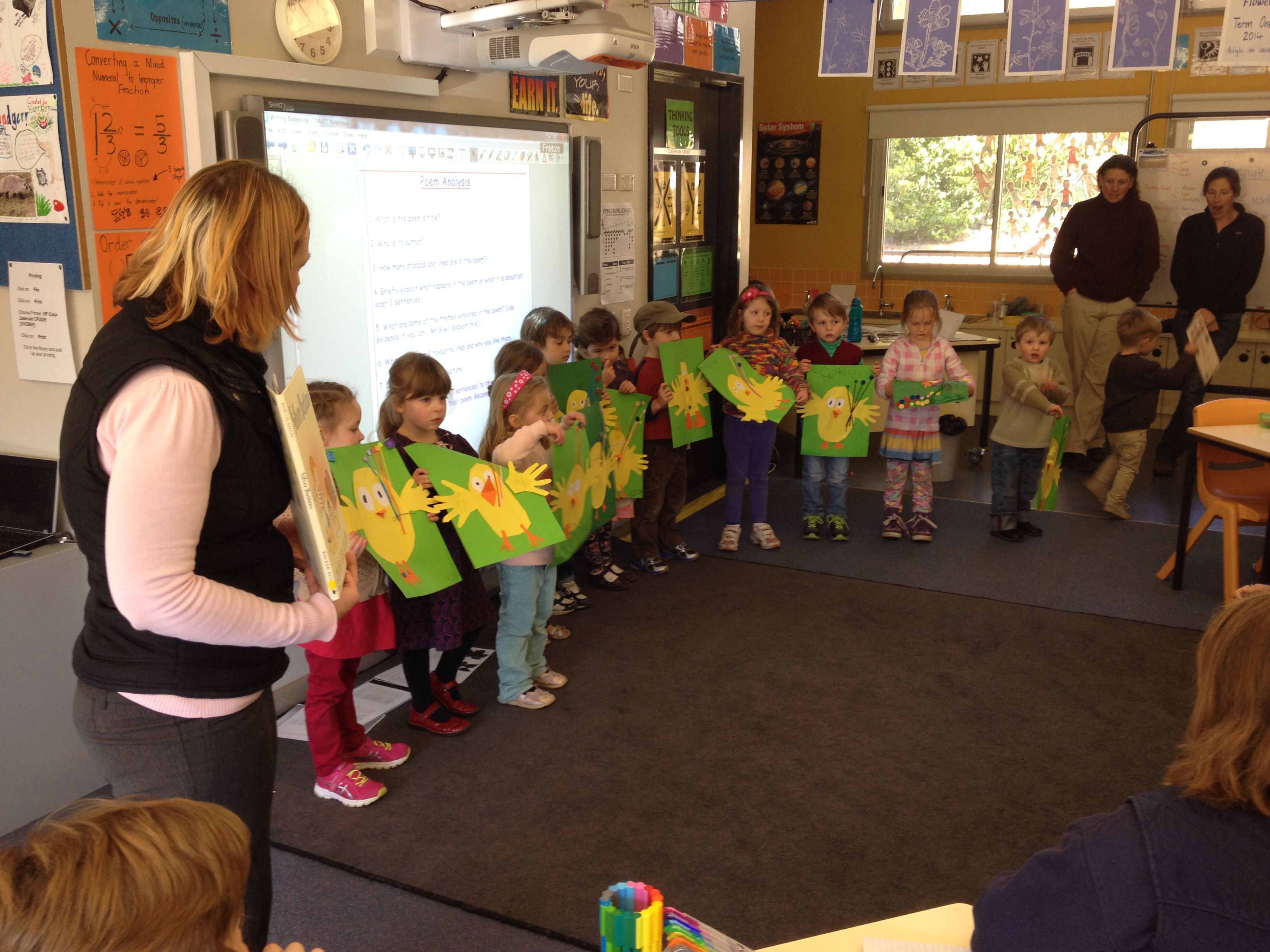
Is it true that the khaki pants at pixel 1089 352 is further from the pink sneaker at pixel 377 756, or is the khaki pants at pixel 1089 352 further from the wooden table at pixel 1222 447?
the pink sneaker at pixel 377 756

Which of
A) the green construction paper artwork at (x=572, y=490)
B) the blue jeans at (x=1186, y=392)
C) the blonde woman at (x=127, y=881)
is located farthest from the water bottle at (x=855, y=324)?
the blonde woman at (x=127, y=881)

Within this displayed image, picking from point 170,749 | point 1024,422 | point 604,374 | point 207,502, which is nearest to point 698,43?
point 604,374

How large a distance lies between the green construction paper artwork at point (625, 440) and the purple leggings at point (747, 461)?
694mm

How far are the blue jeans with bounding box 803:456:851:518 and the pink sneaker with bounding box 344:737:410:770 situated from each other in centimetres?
264

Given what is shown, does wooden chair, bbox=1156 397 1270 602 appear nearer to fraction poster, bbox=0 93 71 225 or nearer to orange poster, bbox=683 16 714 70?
orange poster, bbox=683 16 714 70

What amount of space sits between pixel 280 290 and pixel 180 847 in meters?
0.76

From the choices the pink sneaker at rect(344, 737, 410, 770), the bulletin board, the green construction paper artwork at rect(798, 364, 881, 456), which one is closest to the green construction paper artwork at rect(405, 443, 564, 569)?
the pink sneaker at rect(344, 737, 410, 770)

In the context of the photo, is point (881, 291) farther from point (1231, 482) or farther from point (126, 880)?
point (126, 880)

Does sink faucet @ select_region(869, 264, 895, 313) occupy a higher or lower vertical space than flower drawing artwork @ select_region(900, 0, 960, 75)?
lower

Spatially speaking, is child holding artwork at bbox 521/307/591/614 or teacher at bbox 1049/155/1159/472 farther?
teacher at bbox 1049/155/1159/472

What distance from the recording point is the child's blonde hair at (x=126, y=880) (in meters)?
0.83

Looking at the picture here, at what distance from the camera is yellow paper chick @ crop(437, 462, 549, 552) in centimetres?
293

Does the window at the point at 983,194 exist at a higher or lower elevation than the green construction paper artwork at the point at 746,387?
higher

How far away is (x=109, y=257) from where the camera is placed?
105 inches
